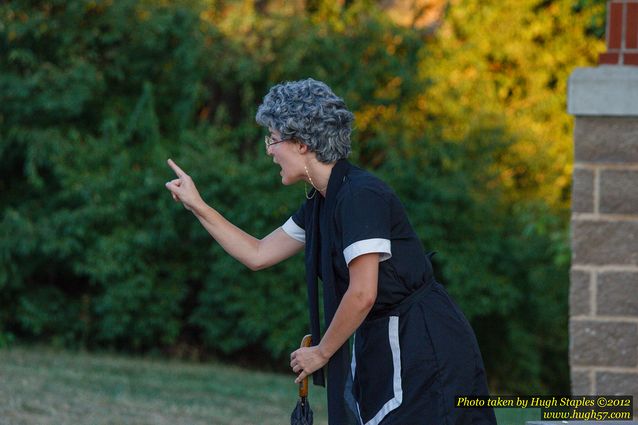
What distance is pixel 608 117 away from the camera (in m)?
5.56

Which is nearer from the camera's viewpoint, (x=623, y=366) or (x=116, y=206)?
(x=623, y=366)

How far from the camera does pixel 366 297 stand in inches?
128

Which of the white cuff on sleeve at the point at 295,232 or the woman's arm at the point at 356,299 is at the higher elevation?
the white cuff on sleeve at the point at 295,232

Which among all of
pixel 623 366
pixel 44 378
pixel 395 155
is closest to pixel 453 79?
pixel 395 155

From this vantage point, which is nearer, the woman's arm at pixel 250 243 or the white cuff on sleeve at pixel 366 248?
the white cuff on sleeve at pixel 366 248

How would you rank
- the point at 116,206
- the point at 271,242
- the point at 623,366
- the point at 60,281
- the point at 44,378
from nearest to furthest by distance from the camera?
the point at 271,242 → the point at 623,366 → the point at 44,378 → the point at 116,206 → the point at 60,281

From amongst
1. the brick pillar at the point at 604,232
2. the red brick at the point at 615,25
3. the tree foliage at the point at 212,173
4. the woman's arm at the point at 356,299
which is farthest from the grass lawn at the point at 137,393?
the woman's arm at the point at 356,299

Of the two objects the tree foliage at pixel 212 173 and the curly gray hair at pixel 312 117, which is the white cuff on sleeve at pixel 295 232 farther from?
the tree foliage at pixel 212 173

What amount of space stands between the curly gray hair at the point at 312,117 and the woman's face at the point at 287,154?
28mm

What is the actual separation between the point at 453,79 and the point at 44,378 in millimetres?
6296

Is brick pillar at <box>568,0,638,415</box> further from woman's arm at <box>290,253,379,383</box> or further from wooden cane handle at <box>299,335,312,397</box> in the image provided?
woman's arm at <box>290,253,379,383</box>

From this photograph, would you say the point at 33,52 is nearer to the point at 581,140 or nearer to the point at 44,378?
the point at 44,378

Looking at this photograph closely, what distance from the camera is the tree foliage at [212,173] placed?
34.0 ft

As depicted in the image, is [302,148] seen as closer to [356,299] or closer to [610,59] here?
[356,299]
